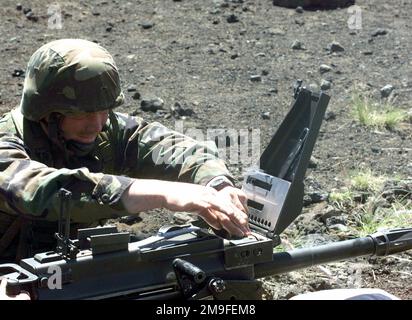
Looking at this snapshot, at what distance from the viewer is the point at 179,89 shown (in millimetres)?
8648

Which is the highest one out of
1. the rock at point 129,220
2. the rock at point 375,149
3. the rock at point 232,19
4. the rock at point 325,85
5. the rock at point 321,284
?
the rock at point 232,19

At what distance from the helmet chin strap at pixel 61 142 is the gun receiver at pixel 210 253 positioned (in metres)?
0.80

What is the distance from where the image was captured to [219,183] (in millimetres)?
4105

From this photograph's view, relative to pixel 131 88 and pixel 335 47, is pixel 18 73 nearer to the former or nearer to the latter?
pixel 131 88

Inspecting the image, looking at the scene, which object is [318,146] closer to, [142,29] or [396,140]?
[396,140]

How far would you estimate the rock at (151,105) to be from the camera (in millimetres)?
7965

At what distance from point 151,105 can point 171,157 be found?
11.6 ft

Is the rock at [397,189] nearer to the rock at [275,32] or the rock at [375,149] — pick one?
the rock at [375,149]

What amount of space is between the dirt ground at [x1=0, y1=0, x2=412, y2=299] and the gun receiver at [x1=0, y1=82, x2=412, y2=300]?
1350mm

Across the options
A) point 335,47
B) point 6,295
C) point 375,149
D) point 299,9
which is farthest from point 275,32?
point 6,295

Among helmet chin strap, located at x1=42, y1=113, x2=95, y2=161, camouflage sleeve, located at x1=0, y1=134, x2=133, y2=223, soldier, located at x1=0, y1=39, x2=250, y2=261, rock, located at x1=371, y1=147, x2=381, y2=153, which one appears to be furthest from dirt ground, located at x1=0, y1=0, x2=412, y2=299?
camouflage sleeve, located at x1=0, y1=134, x2=133, y2=223

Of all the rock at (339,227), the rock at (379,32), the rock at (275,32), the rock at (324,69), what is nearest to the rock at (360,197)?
the rock at (339,227)

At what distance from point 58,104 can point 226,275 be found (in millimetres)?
1183

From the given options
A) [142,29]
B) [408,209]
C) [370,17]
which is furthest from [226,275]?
[370,17]
